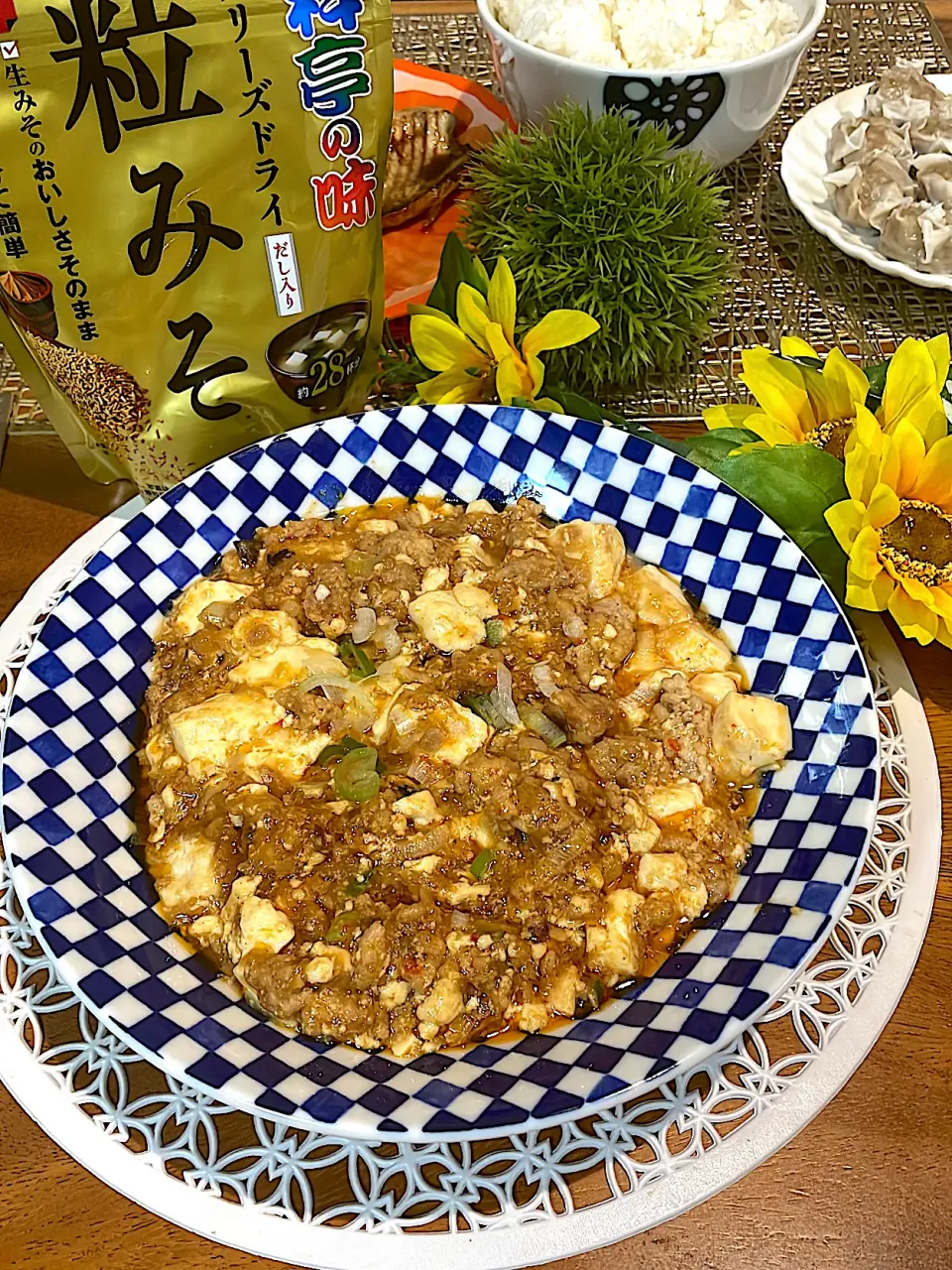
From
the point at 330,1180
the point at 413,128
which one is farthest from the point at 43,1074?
the point at 413,128

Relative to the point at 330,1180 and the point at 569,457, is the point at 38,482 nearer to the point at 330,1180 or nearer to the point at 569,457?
the point at 569,457

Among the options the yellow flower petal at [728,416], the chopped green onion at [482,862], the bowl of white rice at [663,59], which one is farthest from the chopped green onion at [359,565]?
the bowl of white rice at [663,59]

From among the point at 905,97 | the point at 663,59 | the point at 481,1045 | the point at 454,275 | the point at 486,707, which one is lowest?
the point at 481,1045

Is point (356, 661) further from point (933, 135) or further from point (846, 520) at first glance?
point (933, 135)

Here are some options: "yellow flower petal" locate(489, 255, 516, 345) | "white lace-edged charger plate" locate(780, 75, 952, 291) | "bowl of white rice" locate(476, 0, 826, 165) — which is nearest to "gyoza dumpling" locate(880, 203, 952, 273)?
"white lace-edged charger plate" locate(780, 75, 952, 291)

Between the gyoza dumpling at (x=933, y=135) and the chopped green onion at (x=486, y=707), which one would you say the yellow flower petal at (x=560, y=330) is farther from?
the gyoza dumpling at (x=933, y=135)

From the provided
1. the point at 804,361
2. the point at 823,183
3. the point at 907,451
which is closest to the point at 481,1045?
the point at 907,451
